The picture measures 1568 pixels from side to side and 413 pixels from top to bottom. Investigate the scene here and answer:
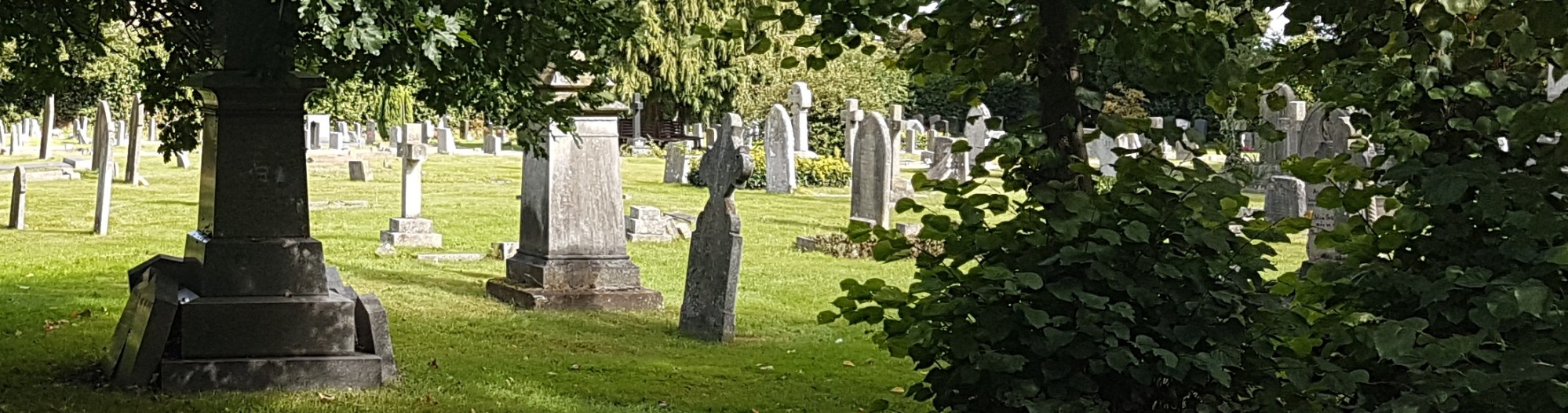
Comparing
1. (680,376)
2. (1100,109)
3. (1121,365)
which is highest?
(1100,109)

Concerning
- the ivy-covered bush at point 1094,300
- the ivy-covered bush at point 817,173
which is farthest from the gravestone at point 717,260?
the ivy-covered bush at point 817,173

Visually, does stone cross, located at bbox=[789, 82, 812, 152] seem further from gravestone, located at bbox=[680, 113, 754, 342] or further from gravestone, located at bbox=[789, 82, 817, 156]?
gravestone, located at bbox=[680, 113, 754, 342]

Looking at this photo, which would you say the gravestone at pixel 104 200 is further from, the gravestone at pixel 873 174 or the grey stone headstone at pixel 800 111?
the grey stone headstone at pixel 800 111

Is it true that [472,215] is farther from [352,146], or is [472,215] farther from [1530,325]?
[352,146]

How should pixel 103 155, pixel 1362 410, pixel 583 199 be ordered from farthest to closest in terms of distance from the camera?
1. pixel 103 155
2. pixel 583 199
3. pixel 1362 410

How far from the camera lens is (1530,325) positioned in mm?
3520

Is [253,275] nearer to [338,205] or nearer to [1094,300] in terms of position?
[1094,300]

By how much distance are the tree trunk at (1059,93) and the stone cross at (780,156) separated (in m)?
21.4

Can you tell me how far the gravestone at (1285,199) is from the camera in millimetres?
14078

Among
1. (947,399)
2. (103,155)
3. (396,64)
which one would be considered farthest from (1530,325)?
(103,155)

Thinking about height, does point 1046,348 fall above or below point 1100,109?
below

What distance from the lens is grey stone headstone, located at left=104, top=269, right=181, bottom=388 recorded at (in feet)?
21.5

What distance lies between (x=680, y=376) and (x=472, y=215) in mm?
11625

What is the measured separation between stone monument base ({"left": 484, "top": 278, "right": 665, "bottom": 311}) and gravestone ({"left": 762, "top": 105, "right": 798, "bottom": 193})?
14.5 m
